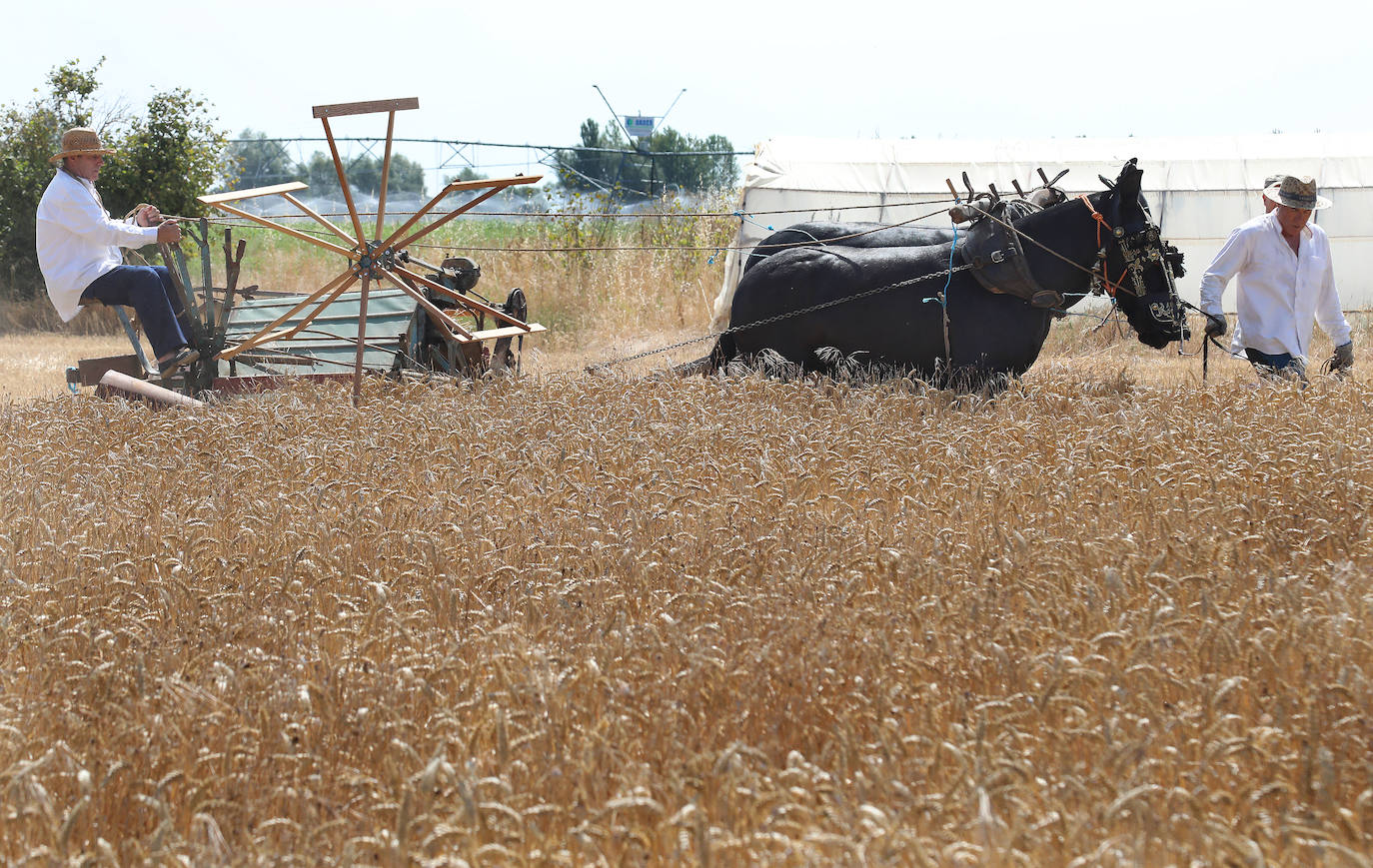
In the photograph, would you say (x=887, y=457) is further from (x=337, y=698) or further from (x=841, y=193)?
(x=841, y=193)

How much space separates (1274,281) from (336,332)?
737 cm

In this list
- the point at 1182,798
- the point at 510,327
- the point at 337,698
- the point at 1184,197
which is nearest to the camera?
the point at 1182,798

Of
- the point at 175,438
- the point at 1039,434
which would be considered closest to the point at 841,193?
the point at 1039,434

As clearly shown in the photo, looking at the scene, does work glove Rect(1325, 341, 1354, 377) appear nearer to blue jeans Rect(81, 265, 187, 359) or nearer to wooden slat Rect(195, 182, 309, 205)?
wooden slat Rect(195, 182, 309, 205)

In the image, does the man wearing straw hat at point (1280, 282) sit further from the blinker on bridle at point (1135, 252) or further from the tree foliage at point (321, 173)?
the tree foliage at point (321, 173)

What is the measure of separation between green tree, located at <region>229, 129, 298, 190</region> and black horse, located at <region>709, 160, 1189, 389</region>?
12.7m

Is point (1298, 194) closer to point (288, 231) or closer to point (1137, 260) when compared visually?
point (1137, 260)

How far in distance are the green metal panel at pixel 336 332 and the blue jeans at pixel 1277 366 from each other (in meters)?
6.09

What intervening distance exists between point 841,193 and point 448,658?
543 inches

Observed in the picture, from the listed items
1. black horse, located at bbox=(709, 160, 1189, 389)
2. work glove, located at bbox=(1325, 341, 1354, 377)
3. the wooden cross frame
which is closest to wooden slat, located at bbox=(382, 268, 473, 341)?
the wooden cross frame

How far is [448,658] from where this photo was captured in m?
3.27

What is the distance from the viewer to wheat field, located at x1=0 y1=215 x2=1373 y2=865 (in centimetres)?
270

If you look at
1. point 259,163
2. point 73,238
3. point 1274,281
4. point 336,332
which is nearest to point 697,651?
point 1274,281

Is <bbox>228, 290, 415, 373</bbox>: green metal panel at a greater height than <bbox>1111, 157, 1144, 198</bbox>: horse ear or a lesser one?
lesser
